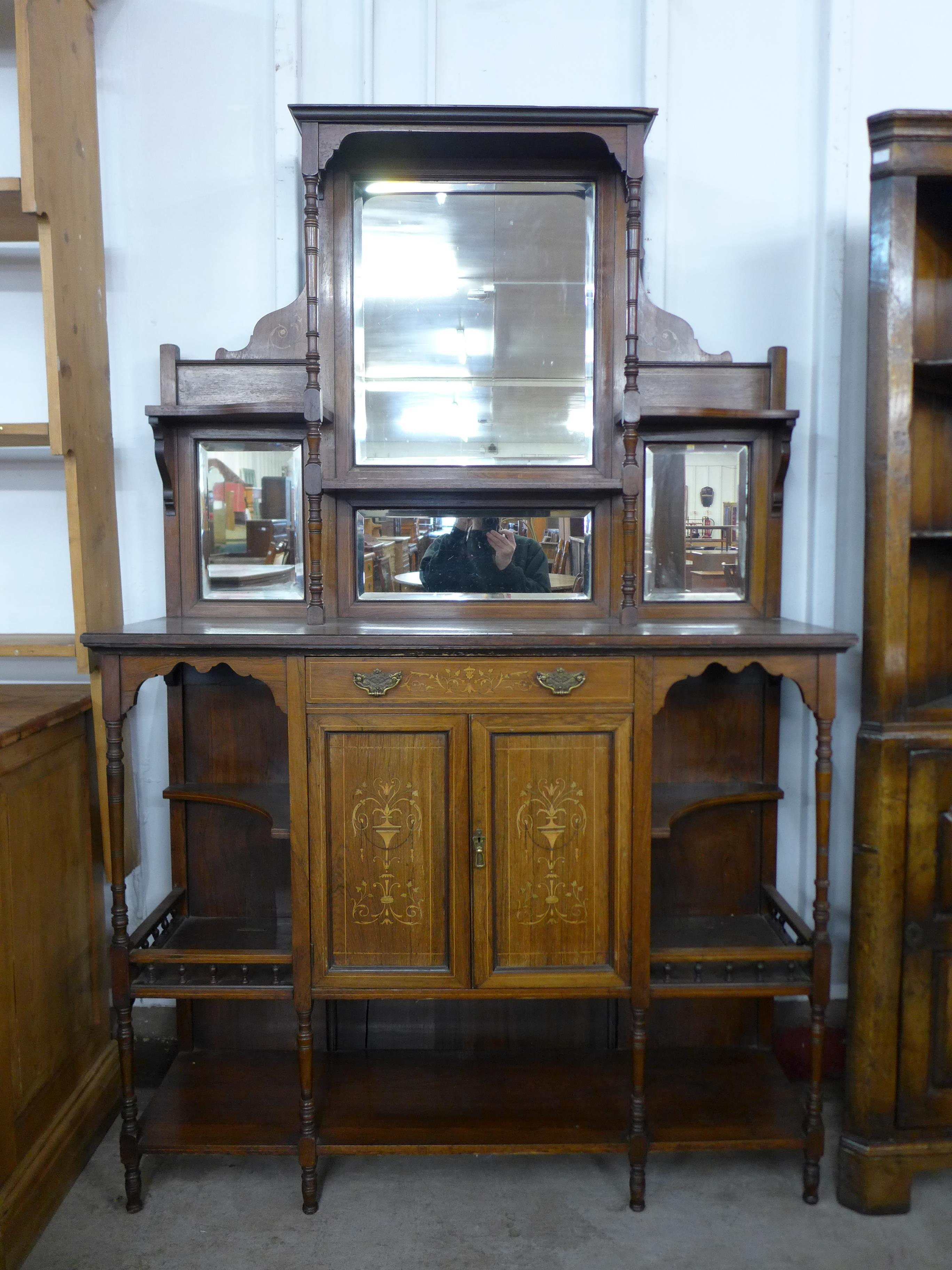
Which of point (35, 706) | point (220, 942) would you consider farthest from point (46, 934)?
point (35, 706)

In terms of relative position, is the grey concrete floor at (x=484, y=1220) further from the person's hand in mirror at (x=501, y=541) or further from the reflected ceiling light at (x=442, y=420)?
the reflected ceiling light at (x=442, y=420)

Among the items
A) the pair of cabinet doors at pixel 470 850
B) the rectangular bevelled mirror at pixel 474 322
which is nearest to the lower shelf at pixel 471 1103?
the pair of cabinet doors at pixel 470 850

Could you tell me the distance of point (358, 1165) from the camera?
2.51m

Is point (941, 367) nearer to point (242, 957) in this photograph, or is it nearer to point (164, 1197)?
point (242, 957)

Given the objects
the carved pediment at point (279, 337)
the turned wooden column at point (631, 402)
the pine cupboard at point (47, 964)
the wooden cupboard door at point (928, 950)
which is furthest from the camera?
the carved pediment at point (279, 337)

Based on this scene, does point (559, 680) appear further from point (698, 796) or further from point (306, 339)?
point (306, 339)

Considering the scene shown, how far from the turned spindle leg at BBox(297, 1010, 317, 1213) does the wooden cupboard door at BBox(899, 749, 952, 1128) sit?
1519 millimetres

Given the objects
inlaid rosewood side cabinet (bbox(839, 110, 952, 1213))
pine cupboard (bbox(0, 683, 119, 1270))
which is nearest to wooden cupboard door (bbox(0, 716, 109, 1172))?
pine cupboard (bbox(0, 683, 119, 1270))

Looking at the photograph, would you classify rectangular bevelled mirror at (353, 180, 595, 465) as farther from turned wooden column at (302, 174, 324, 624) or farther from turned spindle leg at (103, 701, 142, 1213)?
turned spindle leg at (103, 701, 142, 1213)

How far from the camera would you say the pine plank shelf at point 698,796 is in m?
2.46

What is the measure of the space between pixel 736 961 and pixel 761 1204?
633 mm

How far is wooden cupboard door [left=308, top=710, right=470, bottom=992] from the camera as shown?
2240 mm

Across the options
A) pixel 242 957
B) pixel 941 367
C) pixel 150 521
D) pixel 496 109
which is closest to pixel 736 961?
pixel 242 957

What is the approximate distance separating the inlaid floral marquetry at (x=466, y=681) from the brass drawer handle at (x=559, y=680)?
0.10ft
